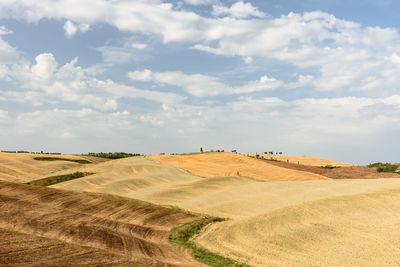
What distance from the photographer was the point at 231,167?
2174 inches

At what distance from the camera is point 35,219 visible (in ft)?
71.3

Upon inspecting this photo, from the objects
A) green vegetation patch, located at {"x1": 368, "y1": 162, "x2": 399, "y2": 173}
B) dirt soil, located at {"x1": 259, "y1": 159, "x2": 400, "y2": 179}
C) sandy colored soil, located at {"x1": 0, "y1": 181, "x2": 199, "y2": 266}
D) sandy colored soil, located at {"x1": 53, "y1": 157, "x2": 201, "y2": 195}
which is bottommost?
sandy colored soil, located at {"x1": 0, "y1": 181, "x2": 199, "y2": 266}

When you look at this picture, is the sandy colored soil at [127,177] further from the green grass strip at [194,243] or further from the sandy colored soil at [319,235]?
the sandy colored soil at [319,235]

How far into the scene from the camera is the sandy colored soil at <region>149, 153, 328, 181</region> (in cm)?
Answer: 4944

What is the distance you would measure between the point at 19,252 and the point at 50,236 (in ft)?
11.0

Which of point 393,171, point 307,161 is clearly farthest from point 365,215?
point 307,161

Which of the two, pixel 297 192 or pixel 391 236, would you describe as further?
pixel 297 192

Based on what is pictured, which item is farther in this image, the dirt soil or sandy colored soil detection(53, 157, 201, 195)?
the dirt soil

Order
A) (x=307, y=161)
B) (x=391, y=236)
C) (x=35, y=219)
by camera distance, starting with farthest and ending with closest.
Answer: (x=307, y=161), (x=35, y=219), (x=391, y=236)

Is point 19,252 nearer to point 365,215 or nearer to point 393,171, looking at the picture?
point 365,215

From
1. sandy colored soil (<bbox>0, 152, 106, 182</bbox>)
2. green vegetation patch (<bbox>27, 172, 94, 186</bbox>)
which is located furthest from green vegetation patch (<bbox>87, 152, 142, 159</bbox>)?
green vegetation patch (<bbox>27, 172, 94, 186</bbox>)

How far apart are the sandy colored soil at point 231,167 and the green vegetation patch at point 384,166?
13.2 metres

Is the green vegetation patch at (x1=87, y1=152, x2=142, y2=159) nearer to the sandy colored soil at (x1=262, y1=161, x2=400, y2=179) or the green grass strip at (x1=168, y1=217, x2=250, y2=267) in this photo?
the sandy colored soil at (x1=262, y1=161, x2=400, y2=179)

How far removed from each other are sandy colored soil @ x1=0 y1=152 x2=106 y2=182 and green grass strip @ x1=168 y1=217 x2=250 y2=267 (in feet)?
103
